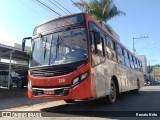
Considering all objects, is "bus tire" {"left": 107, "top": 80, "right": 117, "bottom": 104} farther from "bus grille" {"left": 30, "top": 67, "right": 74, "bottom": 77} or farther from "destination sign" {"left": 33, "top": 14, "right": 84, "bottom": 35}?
"destination sign" {"left": 33, "top": 14, "right": 84, "bottom": 35}

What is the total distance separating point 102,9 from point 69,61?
1833 cm

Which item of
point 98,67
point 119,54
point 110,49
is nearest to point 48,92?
point 98,67

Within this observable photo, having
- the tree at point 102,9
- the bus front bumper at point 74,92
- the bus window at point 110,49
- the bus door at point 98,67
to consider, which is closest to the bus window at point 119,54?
the bus window at point 110,49

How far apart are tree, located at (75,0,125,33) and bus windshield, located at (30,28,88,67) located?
1659 cm

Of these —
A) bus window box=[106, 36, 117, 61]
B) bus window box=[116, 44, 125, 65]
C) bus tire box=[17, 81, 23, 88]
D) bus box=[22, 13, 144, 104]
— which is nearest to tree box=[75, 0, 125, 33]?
bus tire box=[17, 81, 23, 88]

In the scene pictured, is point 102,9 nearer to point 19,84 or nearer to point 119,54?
point 19,84

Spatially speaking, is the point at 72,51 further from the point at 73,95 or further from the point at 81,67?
the point at 73,95

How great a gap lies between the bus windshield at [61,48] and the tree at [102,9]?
16594mm

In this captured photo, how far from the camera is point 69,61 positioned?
8367 mm

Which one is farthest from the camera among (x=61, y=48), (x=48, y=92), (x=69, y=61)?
(x=61, y=48)

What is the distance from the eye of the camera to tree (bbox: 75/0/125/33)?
25609mm

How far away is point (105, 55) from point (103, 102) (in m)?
2.08

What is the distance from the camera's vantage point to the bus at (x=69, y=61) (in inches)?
321

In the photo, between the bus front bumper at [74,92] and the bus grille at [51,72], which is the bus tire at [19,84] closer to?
the bus grille at [51,72]
